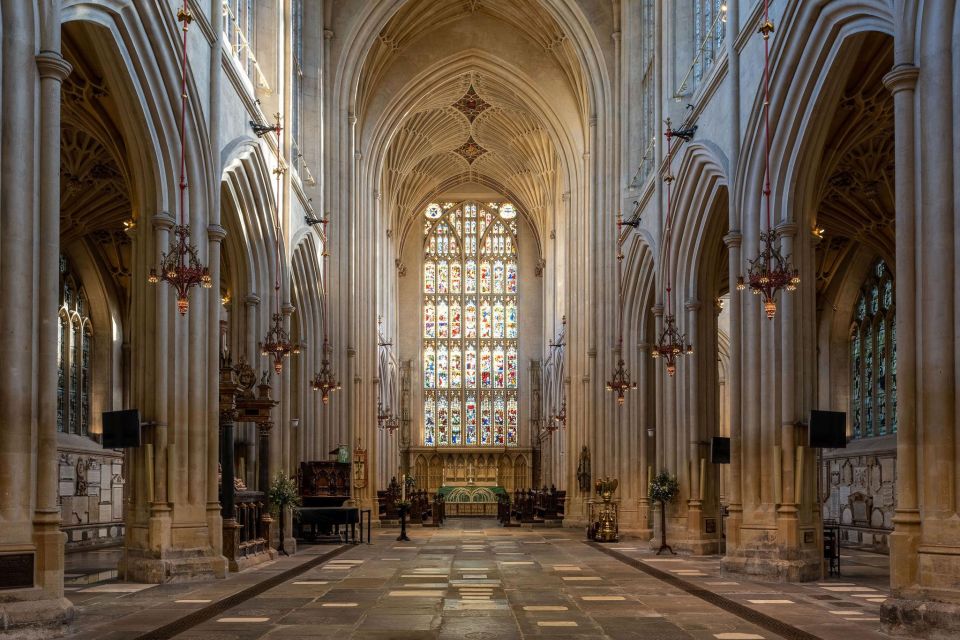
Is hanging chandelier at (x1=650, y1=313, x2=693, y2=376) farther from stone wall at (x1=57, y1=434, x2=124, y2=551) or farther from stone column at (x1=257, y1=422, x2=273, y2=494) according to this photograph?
stone wall at (x1=57, y1=434, x2=124, y2=551)

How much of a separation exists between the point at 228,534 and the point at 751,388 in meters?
8.44

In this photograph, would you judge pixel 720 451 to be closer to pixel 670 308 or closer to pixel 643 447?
pixel 670 308

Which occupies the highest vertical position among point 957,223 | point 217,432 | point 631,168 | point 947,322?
point 631,168

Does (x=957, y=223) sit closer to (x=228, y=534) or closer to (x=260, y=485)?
(x=228, y=534)

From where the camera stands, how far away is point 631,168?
3164cm

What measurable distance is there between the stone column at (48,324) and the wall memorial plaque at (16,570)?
9.7 inches

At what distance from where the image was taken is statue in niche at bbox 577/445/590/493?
37219mm

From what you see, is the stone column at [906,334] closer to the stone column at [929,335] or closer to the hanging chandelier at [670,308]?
the stone column at [929,335]

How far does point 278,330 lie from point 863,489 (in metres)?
14.7

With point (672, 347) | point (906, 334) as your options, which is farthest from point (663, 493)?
point (906, 334)

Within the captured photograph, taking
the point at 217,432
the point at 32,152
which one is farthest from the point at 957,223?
the point at 217,432

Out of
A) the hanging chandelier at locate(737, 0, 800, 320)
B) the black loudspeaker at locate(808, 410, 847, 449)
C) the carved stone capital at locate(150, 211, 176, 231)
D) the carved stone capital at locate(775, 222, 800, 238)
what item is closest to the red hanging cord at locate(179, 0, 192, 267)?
the carved stone capital at locate(150, 211, 176, 231)

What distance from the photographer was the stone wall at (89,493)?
26.0 metres

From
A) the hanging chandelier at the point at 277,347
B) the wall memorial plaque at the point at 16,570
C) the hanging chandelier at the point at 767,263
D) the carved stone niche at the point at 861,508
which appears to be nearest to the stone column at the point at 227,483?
the hanging chandelier at the point at 277,347
